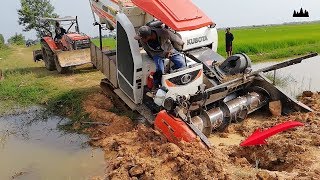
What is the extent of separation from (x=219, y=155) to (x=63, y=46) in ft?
34.6

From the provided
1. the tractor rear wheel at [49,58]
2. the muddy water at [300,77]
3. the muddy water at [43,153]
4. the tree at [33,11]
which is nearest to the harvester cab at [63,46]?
the tractor rear wheel at [49,58]

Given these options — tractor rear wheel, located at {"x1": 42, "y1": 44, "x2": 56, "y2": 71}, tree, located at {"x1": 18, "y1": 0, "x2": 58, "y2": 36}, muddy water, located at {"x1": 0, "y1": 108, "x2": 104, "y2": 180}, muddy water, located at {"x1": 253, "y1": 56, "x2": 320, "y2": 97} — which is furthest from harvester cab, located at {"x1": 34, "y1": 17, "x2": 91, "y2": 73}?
tree, located at {"x1": 18, "y1": 0, "x2": 58, "y2": 36}

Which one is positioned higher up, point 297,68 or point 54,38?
point 54,38

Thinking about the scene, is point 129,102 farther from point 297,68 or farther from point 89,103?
point 297,68

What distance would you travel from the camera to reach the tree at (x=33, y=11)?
39438mm

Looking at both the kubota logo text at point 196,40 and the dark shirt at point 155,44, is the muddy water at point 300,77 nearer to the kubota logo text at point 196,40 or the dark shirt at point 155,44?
the kubota logo text at point 196,40

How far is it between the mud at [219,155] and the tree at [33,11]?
3546cm

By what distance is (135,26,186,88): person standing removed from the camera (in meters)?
6.84

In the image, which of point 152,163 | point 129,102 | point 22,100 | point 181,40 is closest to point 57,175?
point 152,163

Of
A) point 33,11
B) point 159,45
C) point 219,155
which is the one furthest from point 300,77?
point 33,11

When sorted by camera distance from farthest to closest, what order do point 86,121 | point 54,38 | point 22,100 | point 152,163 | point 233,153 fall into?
point 54,38
point 22,100
point 86,121
point 233,153
point 152,163

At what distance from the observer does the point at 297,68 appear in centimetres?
1333

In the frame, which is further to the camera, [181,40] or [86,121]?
[86,121]

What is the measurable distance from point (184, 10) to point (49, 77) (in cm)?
764
